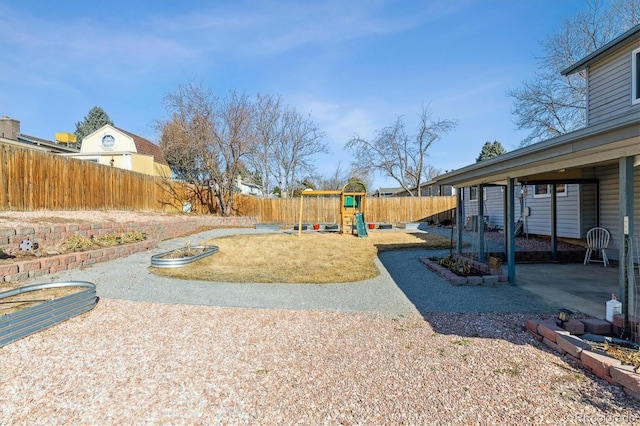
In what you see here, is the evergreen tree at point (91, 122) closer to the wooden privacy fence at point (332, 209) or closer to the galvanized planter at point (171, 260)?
the wooden privacy fence at point (332, 209)

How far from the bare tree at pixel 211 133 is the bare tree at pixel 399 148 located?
11.9m

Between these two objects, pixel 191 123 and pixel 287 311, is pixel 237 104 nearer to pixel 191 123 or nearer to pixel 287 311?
pixel 191 123

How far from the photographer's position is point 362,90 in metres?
16.1

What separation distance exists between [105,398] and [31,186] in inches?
397

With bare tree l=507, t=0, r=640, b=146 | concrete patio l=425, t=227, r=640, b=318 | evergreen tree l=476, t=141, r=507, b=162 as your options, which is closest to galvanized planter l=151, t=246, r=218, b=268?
concrete patio l=425, t=227, r=640, b=318

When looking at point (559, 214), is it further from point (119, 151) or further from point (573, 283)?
point (119, 151)

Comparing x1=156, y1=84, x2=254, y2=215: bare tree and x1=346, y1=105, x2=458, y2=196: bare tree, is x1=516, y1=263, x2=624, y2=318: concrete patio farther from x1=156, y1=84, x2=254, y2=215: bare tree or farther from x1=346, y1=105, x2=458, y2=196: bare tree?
x1=346, y1=105, x2=458, y2=196: bare tree

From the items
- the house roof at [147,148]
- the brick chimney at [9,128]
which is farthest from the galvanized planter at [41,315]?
the house roof at [147,148]

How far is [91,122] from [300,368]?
158 ft

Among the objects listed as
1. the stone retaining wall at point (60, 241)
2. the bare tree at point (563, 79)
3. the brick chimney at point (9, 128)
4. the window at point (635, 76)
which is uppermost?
the bare tree at point (563, 79)

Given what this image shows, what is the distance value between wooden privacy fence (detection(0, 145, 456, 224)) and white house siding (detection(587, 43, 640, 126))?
12664 mm

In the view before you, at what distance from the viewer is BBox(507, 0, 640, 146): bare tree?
16.5 meters

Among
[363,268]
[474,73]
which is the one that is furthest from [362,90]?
[363,268]

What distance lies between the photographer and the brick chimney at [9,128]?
1812 centimetres
